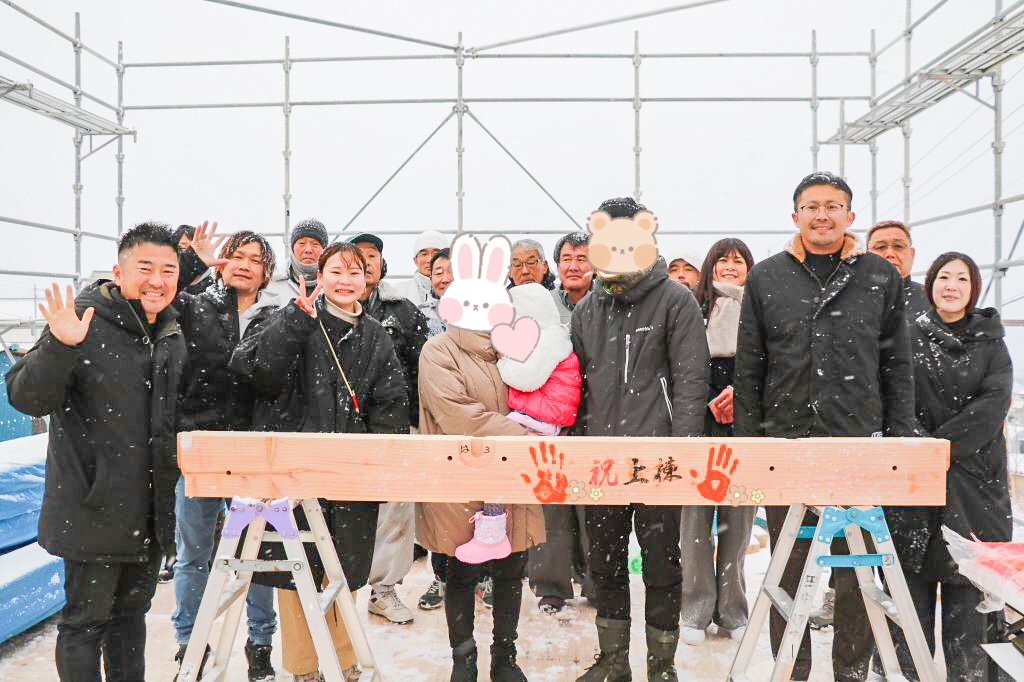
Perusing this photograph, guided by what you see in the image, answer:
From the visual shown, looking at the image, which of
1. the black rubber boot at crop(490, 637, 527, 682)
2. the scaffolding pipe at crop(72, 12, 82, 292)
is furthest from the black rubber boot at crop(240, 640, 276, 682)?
the scaffolding pipe at crop(72, 12, 82, 292)

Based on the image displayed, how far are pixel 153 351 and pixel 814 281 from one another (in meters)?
2.10

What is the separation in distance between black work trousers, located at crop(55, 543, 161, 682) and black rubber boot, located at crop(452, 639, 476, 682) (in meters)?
1.00

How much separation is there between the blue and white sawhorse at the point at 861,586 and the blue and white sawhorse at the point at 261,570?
1170mm

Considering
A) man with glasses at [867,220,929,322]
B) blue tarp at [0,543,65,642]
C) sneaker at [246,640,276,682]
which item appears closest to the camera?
sneaker at [246,640,276,682]

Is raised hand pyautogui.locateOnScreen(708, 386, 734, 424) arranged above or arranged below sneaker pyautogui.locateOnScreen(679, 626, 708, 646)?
above

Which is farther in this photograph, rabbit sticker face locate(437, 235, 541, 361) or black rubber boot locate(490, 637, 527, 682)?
black rubber boot locate(490, 637, 527, 682)

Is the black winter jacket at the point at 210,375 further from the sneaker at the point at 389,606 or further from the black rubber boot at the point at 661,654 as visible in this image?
the black rubber boot at the point at 661,654

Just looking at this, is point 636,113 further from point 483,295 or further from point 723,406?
point 483,295

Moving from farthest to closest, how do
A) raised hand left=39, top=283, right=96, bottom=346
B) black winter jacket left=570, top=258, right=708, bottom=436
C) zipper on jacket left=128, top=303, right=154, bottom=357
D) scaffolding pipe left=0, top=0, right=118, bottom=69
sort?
1. scaffolding pipe left=0, top=0, right=118, bottom=69
2. black winter jacket left=570, top=258, right=708, bottom=436
3. zipper on jacket left=128, top=303, right=154, bottom=357
4. raised hand left=39, top=283, right=96, bottom=346

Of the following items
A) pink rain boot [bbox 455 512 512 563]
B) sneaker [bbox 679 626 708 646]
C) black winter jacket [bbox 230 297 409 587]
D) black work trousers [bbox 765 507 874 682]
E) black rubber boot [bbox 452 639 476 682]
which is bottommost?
sneaker [bbox 679 626 708 646]

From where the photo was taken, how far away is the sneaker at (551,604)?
2.92 meters

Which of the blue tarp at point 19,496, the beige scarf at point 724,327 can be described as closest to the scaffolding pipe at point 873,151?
the beige scarf at point 724,327

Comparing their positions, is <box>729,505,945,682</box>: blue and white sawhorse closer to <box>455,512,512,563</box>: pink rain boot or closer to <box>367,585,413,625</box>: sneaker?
<box>455,512,512,563</box>: pink rain boot

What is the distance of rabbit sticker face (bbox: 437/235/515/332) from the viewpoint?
6.48 feet
